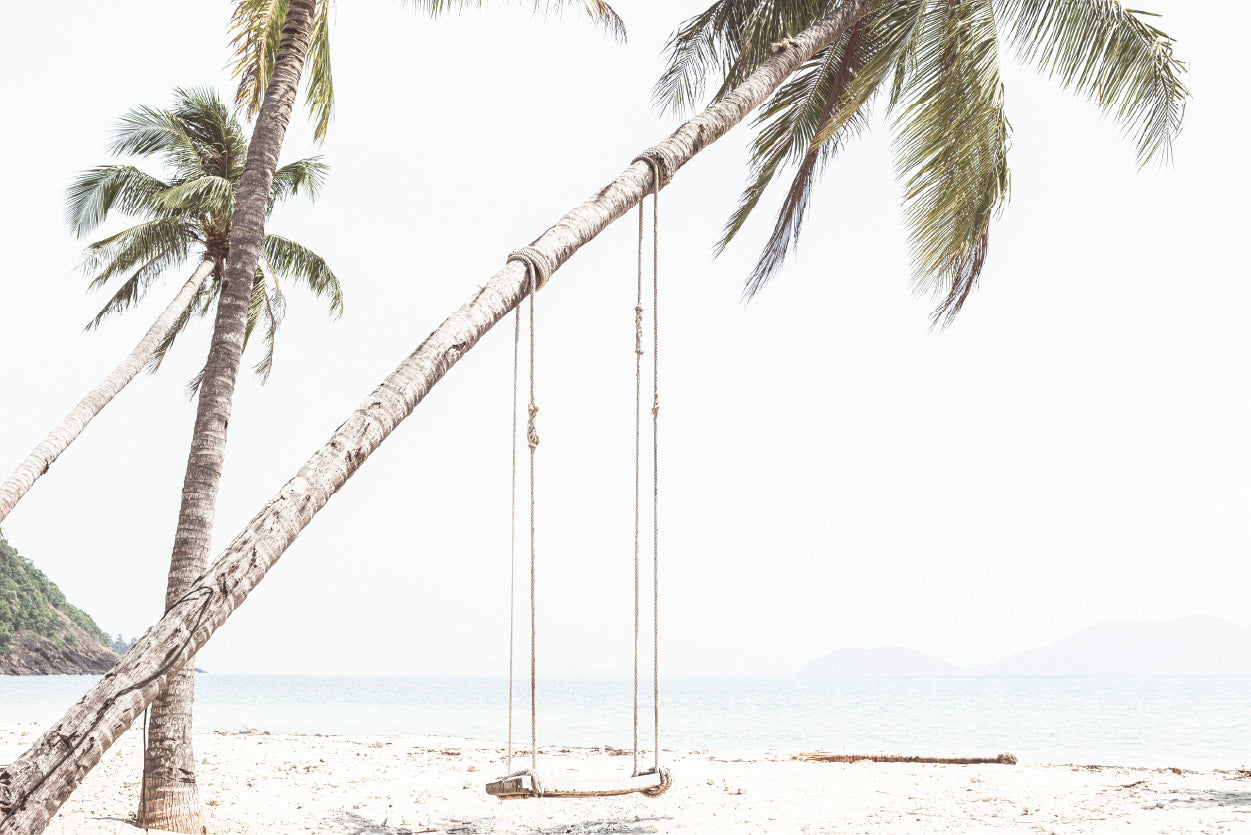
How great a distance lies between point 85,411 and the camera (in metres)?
7.73

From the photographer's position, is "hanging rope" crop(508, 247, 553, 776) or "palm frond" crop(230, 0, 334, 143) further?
"palm frond" crop(230, 0, 334, 143)

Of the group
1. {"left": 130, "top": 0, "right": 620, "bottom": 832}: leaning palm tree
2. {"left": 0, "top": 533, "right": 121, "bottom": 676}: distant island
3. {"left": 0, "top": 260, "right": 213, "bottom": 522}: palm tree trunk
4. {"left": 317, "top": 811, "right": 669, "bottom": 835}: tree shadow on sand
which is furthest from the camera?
{"left": 0, "top": 533, "right": 121, "bottom": 676}: distant island

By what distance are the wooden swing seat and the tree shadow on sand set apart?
6.15ft

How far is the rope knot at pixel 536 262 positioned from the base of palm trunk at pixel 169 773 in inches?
125

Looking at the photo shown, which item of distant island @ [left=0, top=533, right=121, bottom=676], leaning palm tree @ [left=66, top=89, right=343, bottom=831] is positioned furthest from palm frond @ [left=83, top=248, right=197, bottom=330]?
distant island @ [left=0, top=533, right=121, bottom=676]

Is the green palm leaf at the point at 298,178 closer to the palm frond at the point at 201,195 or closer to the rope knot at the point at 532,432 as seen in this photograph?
the palm frond at the point at 201,195

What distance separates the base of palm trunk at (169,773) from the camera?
461 centimetres

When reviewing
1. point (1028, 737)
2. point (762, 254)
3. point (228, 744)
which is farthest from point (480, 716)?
point (762, 254)

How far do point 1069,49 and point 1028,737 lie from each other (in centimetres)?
1733

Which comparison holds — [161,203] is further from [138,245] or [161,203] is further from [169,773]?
[169,773]

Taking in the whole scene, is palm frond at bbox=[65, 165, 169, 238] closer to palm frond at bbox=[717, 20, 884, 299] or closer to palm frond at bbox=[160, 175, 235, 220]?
palm frond at bbox=[160, 175, 235, 220]

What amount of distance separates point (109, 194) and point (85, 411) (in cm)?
378

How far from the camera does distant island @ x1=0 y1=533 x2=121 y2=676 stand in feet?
130

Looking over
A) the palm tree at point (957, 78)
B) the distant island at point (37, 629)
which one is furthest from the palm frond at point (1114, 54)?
the distant island at point (37, 629)
